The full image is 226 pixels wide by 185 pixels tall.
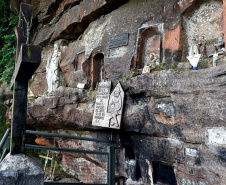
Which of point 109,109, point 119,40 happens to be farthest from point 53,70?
point 109,109

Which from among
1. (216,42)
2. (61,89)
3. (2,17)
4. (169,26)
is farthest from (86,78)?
(2,17)

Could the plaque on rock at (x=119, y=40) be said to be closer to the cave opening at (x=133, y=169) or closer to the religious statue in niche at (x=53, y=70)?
the cave opening at (x=133, y=169)

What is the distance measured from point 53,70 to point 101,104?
11.9 feet

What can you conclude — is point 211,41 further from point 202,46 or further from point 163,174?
point 163,174

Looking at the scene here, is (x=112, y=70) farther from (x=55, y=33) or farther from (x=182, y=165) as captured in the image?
(x=55, y=33)

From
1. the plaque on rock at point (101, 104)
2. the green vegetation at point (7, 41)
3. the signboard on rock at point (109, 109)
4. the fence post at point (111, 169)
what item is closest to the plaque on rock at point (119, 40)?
the plaque on rock at point (101, 104)

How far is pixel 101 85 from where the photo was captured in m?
5.26

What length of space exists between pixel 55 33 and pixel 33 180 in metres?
7.40

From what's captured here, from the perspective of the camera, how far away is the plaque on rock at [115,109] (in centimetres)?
459

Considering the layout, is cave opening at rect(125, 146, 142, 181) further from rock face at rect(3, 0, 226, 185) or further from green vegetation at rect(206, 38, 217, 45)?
green vegetation at rect(206, 38, 217, 45)

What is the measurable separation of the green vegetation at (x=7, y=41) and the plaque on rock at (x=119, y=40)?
582 cm

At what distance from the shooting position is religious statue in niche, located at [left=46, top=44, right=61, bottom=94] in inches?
303

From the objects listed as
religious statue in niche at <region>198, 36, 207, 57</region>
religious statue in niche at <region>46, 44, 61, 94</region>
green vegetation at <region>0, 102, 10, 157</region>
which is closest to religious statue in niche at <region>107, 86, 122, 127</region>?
religious statue in niche at <region>198, 36, 207, 57</region>

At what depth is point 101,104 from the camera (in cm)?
505
